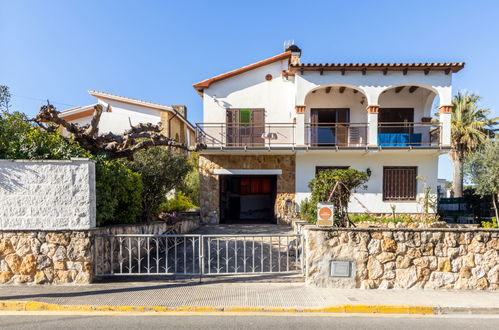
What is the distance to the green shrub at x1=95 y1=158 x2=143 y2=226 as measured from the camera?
6.16 meters

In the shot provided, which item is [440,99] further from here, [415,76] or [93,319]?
[93,319]

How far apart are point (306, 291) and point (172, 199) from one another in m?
9.46

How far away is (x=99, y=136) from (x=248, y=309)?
23.8 feet

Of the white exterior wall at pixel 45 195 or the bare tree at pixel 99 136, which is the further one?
the bare tree at pixel 99 136

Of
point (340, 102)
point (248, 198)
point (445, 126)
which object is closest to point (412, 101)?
point (445, 126)

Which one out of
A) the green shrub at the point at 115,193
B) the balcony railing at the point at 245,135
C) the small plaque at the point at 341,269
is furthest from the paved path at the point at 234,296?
the balcony railing at the point at 245,135

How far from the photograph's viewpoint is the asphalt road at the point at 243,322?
3996 millimetres

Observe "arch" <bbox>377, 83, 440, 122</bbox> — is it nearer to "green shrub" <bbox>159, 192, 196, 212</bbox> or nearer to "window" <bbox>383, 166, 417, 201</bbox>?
"window" <bbox>383, 166, 417, 201</bbox>

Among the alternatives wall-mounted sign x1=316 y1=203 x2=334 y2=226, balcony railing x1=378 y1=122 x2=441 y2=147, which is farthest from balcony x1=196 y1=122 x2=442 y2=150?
wall-mounted sign x1=316 y1=203 x2=334 y2=226

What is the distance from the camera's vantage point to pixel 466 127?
60.4 ft

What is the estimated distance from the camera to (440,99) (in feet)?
41.5

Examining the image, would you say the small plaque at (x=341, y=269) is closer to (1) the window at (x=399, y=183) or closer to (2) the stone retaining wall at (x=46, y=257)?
(2) the stone retaining wall at (x=46, y=257)

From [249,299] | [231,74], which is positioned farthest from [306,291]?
[231,74]

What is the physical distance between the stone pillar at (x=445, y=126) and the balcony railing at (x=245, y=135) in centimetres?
734
